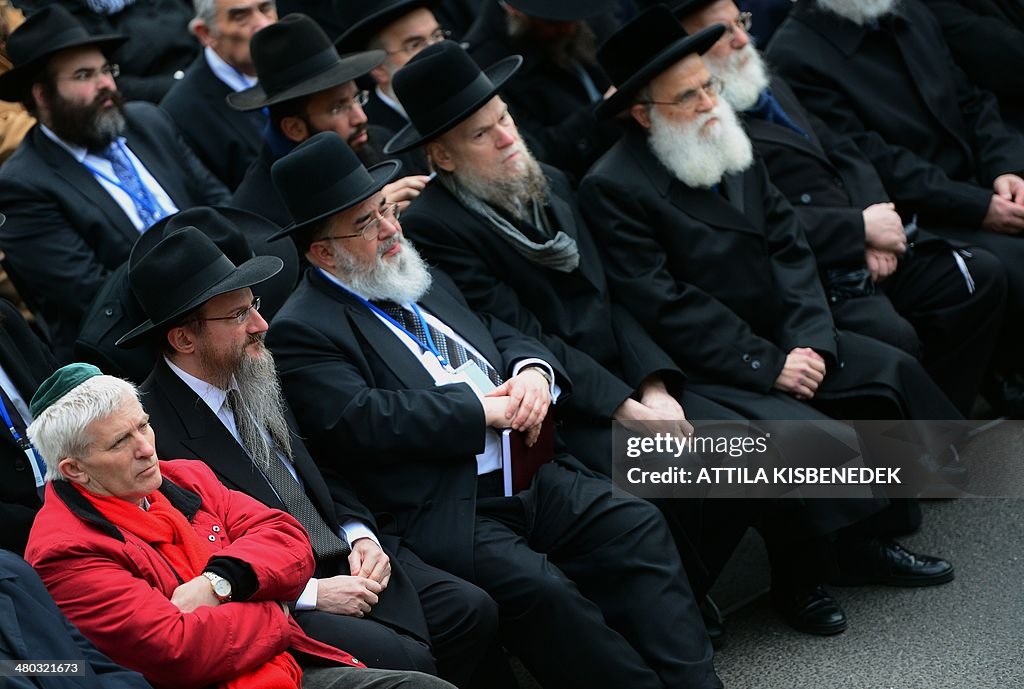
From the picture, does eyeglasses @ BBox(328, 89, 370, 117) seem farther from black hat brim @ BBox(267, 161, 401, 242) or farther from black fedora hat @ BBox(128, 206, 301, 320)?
black hat brim @ BBox(267, 161, 401, 242)

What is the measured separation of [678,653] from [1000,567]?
5.51 ft

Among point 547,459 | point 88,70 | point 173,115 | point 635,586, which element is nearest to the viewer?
point 635,586

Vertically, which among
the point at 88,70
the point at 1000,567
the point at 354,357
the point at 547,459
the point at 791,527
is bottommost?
the point at 1000,567

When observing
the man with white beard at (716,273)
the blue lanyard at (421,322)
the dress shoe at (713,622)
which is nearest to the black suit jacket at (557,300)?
the man with white beard at (716,273)

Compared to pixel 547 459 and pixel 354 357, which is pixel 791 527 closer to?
pixel 547 459

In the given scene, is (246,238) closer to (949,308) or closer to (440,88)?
(440,88)

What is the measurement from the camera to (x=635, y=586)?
4.61m

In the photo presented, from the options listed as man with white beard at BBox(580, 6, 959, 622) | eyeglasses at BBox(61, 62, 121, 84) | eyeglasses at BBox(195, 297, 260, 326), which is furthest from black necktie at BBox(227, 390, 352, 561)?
eyeglasses at BBox(61, 62, 121, 84)

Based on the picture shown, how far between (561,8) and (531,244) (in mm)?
1667

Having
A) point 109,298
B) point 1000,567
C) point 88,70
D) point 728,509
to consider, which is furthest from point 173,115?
point 1000,567

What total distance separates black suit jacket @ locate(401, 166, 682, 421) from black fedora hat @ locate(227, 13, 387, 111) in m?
0.73

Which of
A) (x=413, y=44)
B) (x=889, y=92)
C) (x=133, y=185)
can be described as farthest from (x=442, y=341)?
(x=889, y=92)

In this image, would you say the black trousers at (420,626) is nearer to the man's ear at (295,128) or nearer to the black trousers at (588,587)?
the black trousers at (588,587)

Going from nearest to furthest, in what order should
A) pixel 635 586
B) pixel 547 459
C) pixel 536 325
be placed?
pixel 635 586, pixel 547 459, pixel 536 325
